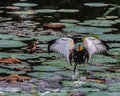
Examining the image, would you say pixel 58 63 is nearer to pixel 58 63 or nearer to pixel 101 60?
pixel 58 63

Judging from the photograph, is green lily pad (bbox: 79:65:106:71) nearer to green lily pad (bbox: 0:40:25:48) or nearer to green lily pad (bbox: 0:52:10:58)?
green lily pad (bbox: 0:52:10:58)

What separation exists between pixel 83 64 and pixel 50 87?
64 cm

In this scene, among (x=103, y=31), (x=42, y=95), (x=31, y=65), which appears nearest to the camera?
(x=42, y=95)

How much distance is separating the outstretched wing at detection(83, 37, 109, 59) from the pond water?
8.0 inches

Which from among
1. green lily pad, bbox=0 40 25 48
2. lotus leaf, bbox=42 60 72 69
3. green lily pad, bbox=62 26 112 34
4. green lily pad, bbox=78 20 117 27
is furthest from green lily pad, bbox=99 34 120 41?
lotus leaf, bbox=42 60 72 69

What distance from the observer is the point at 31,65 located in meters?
3.67

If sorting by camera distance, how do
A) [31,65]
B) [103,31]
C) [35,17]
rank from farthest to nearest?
1. [35,17]
2. [103,31]
3. [31,65]

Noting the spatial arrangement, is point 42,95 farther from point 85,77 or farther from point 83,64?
point 83,64

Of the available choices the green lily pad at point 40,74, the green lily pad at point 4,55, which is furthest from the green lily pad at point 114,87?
the green lily pad at point 4,55

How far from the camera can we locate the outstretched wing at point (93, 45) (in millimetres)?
3123

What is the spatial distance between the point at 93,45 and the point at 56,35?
1636 millimetres

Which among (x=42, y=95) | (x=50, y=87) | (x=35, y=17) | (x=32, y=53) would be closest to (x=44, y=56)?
(x=32, y=53)

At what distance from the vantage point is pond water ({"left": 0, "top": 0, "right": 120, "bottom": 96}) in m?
3.16

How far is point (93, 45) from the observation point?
125 inches
